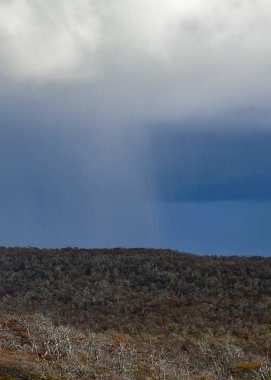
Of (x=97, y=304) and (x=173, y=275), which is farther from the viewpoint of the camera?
(x=173, y=275)

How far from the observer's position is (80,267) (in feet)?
132

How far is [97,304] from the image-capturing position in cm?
3294

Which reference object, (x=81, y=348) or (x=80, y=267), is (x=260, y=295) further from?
(x=81, y=348)

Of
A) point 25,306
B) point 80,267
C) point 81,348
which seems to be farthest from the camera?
point 80,267

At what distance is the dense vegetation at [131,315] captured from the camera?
16.6m

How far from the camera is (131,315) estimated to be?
30.2m

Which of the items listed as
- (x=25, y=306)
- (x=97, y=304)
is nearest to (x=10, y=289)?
(x=25, y=306)

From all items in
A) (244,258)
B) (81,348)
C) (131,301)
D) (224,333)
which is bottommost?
(81,348)

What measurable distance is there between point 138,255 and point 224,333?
54.4 ft

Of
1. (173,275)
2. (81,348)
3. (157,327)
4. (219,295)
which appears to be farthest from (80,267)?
(81,348)

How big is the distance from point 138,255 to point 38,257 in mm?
7164

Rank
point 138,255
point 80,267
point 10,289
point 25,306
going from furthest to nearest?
point 138,255, point 80,267, point 10,289, point 25,306

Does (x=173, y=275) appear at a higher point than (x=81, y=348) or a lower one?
higher

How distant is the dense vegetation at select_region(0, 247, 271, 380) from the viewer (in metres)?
16.6
